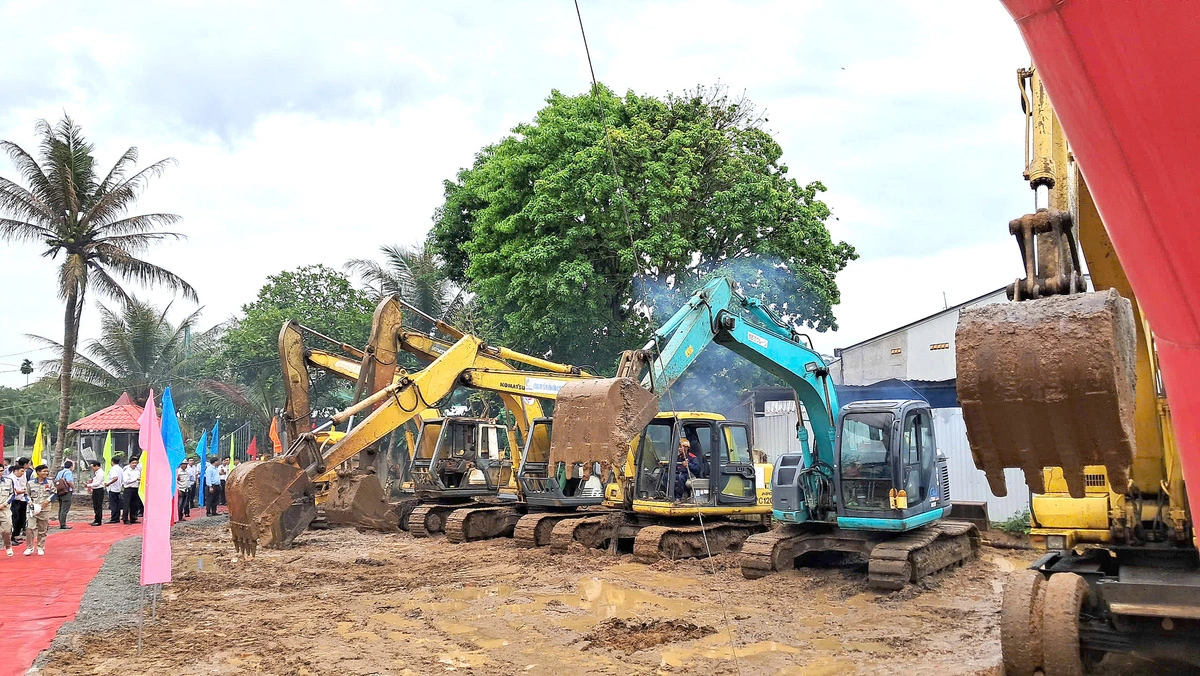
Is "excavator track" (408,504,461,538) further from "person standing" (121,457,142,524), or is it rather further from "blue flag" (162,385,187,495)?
"person standing" (121,457,142,524)

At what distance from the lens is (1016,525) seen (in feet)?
55.9

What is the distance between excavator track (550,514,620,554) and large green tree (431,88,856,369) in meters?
7.09

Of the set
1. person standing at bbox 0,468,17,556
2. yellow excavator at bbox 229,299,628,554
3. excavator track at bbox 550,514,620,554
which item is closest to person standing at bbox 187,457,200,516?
yellow excavator at bbox 229,299,628,554

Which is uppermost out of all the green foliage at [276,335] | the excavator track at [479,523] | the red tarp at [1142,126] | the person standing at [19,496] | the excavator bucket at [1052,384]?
the green foliage at [276,335]

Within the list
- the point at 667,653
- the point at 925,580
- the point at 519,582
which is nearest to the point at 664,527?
the point at 519,582

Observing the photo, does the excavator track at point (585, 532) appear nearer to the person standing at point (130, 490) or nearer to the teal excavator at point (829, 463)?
the teal excavator at point (829, 463)

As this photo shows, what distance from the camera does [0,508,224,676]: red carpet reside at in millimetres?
7930

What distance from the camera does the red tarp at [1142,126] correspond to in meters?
1.09

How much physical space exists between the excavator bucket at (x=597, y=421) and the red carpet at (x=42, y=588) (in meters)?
4.81

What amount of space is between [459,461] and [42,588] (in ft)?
28.4

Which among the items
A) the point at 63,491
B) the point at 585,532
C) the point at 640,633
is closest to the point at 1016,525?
the point at 585,532

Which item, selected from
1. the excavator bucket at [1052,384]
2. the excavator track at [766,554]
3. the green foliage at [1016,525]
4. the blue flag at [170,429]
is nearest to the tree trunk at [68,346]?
the blue flag at [170,429]

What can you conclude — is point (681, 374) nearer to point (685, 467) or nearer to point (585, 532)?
point (685, 467)

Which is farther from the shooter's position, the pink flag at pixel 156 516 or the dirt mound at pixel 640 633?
the pink flag at pixel 156 516
